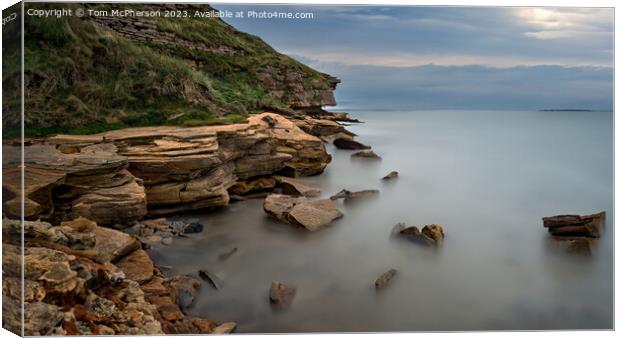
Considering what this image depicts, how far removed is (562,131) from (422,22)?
98.5 inches

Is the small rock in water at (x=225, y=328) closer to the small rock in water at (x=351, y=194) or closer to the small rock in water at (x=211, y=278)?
the small rock in water at (x=211, y=278)

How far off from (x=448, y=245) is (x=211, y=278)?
317 centimetres

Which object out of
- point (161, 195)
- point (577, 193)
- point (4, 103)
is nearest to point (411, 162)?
point (577, 193)

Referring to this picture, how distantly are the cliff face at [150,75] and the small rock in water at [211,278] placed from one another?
2.25 meters

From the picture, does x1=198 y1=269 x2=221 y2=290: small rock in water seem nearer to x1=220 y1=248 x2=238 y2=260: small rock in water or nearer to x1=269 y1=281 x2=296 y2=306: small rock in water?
x1=220 y1=248 x2=238 y2=260: small rock in water

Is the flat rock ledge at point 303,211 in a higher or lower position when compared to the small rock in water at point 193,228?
higher

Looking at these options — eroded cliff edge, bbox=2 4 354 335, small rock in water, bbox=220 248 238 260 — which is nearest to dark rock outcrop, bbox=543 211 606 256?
eroded cliff edge, bbox=2 4 354 335

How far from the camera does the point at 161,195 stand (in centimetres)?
682

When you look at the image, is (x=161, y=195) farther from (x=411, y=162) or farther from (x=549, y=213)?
(x=549, y=213)

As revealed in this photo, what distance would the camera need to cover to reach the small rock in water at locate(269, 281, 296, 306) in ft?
18.4

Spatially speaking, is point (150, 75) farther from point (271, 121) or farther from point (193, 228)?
point (193, 228)

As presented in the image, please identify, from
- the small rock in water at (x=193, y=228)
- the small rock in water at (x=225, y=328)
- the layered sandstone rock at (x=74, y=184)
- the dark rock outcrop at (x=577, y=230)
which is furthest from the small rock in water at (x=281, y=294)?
the dark rock outcrop at (x=577, y=230)

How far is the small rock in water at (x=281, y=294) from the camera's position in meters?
5.61

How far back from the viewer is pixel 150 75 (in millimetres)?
6539
